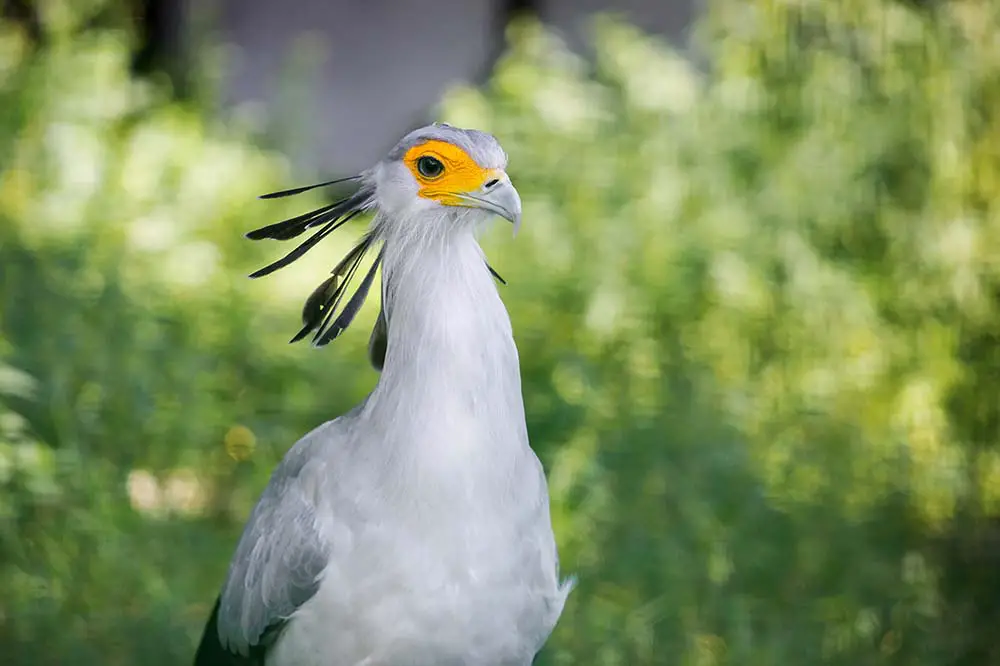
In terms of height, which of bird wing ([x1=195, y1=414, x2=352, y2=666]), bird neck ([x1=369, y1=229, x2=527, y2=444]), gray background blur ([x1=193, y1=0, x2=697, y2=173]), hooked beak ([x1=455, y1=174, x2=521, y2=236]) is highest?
gray background blur ([x1=193, y1=0, x2=697, y2=173])

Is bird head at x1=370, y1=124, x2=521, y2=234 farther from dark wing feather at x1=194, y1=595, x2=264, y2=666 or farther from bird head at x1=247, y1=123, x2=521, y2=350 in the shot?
dark wing feather at x1=194, y1=595, x2=264, y2=666

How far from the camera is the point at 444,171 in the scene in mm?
1795

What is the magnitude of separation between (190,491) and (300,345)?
1.95 ft

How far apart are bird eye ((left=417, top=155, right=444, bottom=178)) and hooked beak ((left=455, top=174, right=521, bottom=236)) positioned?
56 mm

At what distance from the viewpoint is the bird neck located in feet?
5.83

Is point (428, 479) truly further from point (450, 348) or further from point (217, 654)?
point (217, 654)

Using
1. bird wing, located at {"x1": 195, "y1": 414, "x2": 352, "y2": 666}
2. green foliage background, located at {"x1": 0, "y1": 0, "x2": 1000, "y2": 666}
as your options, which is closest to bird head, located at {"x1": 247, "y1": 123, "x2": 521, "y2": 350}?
bird wing, located at {"x1": 195, "y1": 414, "x2": 352, "y2": 666}

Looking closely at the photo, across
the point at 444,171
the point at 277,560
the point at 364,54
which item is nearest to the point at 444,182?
the point at 444,171

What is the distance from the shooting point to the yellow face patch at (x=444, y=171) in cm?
176

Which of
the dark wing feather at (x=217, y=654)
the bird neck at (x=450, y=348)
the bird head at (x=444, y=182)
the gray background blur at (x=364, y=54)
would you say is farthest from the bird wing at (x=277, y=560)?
the gray background blur at (x=364, y=54)

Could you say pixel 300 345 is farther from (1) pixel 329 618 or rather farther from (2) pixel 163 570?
(1) pixel 329 618

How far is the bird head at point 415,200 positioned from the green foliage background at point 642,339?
1506 mm

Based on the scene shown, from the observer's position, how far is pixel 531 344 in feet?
13.0

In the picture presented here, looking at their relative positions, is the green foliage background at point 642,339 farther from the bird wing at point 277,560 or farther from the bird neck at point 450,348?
the bird neck at point 450,348
